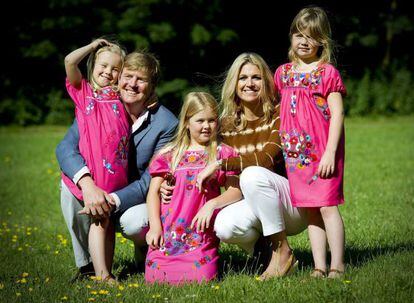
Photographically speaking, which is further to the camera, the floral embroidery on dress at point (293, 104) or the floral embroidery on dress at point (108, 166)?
the floral embroidery on dress at point (108, 166)

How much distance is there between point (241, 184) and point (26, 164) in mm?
7906

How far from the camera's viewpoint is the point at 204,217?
403 centimetres

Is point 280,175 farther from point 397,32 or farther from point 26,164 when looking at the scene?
point 397,32

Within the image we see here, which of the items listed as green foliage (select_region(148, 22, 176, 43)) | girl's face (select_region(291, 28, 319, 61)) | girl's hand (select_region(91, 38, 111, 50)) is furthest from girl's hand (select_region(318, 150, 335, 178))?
green foliage (select_region(148, 22, 176, 43))

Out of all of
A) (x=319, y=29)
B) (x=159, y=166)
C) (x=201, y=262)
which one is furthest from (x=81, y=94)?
(x=319, y=29)

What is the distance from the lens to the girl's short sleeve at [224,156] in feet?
13.6

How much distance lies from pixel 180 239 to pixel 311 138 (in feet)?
3.34

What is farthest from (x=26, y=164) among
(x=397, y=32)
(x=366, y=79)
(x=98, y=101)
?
(x=397, y=32)

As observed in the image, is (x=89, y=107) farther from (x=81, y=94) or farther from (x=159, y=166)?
(x=159, y=166)

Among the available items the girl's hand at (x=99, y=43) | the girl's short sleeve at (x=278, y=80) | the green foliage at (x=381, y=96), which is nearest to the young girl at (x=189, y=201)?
the girl's short sleeve at (x=278, y=80)

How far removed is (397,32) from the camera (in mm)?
21984

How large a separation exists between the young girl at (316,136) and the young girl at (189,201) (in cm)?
45

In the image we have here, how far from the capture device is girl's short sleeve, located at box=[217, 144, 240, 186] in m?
4.14

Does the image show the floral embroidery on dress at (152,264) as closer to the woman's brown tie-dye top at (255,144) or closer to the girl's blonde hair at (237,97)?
the woman's brown tie-dye top at (255,144)
